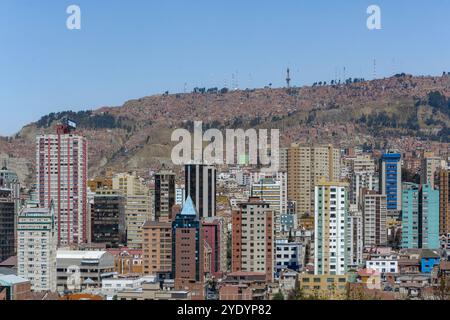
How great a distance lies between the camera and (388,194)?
58.4 ft

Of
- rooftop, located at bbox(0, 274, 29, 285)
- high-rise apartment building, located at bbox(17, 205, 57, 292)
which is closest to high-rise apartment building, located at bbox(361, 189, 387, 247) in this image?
high-rise apartment building, located at bbox(17, 205, 57, 292)

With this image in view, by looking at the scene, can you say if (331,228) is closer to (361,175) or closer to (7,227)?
(7,227)

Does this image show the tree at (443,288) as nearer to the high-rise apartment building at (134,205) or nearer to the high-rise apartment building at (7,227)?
the high-rise apartment building at (134,205)

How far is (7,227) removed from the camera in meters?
12.6

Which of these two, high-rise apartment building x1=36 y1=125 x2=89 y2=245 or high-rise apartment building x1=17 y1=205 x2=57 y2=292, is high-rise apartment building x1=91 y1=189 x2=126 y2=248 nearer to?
high-rise apartment building x1=36 y1=125 x2=89 y2=245

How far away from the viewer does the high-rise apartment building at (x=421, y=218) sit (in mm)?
14883

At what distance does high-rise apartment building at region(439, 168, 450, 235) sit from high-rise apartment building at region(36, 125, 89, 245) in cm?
470

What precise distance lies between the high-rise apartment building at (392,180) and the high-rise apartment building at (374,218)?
0.18m

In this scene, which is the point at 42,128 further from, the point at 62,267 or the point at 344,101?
the point at 344,101

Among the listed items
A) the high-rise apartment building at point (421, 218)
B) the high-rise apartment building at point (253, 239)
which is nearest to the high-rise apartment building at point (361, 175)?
the high-rise apartment building at point (421, 218)

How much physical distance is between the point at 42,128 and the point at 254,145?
20.5ft

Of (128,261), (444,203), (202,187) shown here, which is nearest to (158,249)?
(128,261)

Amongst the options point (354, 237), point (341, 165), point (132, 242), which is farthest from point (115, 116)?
point (354, 237)

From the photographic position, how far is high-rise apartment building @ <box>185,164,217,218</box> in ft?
48.3
